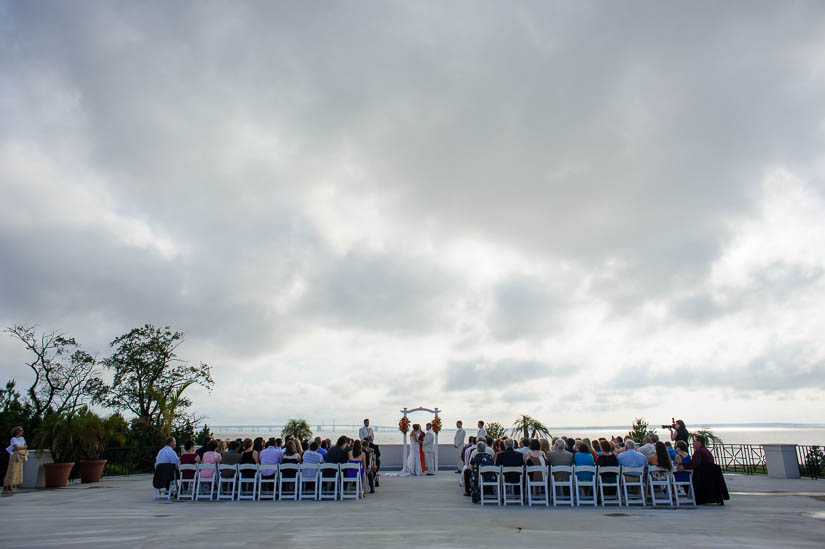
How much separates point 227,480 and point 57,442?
6676 millimetres

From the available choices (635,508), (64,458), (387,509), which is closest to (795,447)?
(635,508)

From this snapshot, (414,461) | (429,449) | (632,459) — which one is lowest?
(414,461)

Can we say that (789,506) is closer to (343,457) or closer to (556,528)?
(556,528)

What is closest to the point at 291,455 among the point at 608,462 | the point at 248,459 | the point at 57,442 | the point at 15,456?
the point at 248,459

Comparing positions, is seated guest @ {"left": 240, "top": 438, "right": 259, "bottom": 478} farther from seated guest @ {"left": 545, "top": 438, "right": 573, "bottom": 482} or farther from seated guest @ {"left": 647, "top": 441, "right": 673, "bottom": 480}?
Result: seated guest @ {"left": 647, "top": 441, "right": 673, "bottom": 480}

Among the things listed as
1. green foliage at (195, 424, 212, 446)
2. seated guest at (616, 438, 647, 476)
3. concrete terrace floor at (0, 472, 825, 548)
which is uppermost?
green foliage at (195, 424, 212, 446)

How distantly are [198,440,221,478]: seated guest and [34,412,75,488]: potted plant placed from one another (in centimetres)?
541

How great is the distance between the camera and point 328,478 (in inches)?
484

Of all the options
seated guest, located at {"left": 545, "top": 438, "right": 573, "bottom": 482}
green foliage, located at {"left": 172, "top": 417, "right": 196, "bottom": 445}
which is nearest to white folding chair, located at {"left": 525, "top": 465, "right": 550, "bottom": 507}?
seated guest, located at {"left": 545, "top": 438, "right": 573, "bottom": 482}

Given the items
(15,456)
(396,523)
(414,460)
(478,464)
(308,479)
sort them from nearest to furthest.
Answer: (396,523)
(478,464)
(308,479)
(15,456)
(414,460)

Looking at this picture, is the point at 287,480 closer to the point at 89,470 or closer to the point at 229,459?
the point at 229,459

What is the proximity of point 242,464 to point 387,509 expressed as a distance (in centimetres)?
368

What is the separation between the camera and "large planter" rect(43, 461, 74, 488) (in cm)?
1492

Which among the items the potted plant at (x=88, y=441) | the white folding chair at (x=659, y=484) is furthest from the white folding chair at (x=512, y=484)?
the potted plant at (x=88, y=441)
